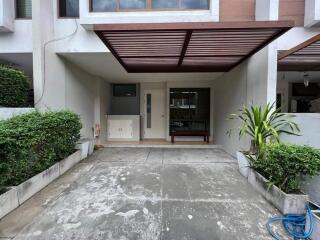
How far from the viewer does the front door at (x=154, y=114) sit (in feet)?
25.7

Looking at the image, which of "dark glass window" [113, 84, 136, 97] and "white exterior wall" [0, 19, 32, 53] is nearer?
"white exterior wall" [0, 19, 32, 53]

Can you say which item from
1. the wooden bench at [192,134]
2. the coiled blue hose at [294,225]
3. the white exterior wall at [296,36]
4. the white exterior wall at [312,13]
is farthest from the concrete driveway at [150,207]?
the white exterior wall at [312,13]

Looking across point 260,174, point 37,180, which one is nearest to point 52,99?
point 37,180

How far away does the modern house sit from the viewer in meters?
2.96

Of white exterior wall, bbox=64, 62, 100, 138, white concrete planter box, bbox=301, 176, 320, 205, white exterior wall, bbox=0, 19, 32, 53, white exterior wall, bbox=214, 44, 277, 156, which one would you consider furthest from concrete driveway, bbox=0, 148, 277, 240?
white exterior wall, bbox=0, 19, 32, 53

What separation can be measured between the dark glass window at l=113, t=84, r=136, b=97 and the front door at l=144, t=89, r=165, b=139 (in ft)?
1.94

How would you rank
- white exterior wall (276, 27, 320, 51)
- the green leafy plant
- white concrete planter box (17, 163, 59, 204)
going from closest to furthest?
white concrete planter box (17, 163, 59, 204) < the green leafy plant < white exterior wall (276, 27, 320, 51)

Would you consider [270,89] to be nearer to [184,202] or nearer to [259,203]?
[259,203]

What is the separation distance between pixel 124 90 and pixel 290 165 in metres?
6.77

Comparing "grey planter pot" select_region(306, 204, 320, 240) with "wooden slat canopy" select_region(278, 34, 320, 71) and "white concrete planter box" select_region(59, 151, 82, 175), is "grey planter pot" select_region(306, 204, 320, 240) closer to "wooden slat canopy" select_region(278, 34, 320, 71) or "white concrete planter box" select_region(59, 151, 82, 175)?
"wooden slat canopy" select_region(278, 34, 320, 71)

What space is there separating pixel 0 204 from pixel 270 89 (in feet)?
15.0

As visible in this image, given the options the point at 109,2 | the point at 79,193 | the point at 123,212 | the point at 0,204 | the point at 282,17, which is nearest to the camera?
the point at 0,204

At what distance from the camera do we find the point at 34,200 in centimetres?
260

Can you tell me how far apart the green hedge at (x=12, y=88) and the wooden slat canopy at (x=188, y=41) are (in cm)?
212
